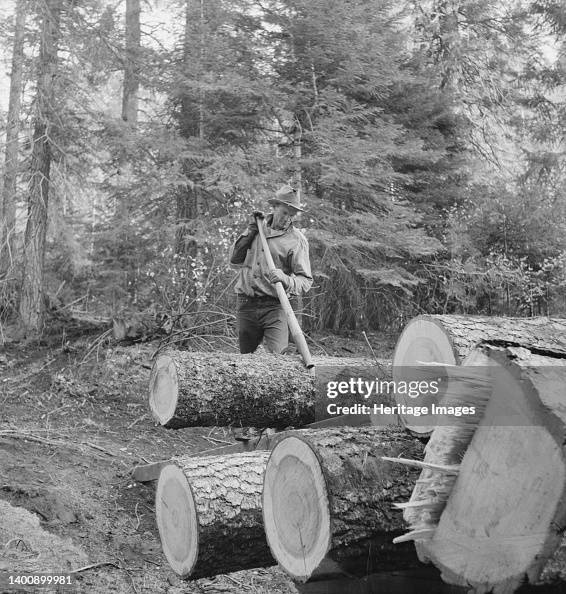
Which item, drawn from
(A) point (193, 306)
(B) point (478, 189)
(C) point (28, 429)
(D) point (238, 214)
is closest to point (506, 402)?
(C) point (28, 429)

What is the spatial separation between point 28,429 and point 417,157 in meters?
7.35

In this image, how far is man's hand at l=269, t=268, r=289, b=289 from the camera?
561 centimetres

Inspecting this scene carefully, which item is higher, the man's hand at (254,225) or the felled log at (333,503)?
the man's hand at (254,225)

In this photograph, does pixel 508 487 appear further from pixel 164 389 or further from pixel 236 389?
pixel 164 389

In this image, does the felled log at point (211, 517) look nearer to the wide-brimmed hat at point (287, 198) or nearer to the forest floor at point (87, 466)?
the forest floor at point (87, 466)

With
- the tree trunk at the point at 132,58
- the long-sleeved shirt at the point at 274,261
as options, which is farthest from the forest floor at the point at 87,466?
the tree trunk at the point at 132,58

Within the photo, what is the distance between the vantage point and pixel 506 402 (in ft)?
7.43

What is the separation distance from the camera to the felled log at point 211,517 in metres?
3.50

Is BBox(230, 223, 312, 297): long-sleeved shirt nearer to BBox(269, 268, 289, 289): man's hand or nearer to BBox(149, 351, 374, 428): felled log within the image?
BBox(269, 268, 289, 289): man's hand

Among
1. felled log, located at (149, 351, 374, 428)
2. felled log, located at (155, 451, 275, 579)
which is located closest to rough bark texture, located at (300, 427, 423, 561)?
felled log, located at (155, 451, 275, 579)

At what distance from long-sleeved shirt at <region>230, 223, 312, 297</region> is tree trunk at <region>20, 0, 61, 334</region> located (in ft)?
14.9

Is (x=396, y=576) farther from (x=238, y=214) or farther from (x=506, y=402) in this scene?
(x=238, y=214)

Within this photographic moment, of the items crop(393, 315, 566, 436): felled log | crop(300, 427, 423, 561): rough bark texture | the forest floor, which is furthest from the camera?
the forest floor

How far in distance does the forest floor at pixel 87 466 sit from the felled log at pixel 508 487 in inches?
84.2
